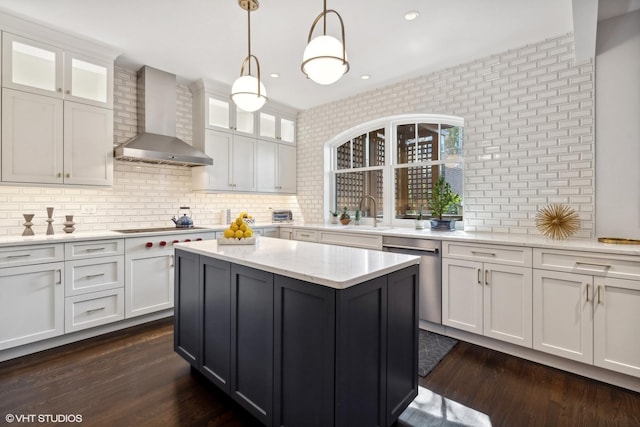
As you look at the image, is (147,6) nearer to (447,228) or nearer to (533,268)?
(447,228)

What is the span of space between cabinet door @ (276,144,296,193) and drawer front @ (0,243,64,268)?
9.57 feet

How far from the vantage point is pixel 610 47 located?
262cm

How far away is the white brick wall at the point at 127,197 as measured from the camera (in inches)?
121

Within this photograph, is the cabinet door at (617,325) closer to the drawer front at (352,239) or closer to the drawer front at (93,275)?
the drawer front at (352,239)

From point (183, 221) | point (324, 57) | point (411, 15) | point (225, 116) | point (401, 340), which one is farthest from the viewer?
point (225, 116)

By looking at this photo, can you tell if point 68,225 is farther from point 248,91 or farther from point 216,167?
point 248,91

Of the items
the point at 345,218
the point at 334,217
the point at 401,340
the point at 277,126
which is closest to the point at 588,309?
the point at 401,340

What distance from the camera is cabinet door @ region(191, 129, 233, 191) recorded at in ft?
13.5

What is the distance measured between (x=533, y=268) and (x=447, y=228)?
106 centimetres

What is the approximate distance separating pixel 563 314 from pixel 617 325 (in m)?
0.30

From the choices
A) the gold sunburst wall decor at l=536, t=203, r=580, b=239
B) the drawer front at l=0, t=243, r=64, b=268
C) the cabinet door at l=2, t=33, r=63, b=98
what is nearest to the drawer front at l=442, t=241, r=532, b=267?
the gold sunburst wall decor at l=536, t=203, r=580, b=239

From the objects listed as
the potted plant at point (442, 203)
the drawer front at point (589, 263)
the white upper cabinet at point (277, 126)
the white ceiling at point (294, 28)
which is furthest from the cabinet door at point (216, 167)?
the drawer front at point (589, 263)

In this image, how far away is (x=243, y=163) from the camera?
4.52m

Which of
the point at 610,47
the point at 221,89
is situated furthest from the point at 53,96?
the point at 610,47
